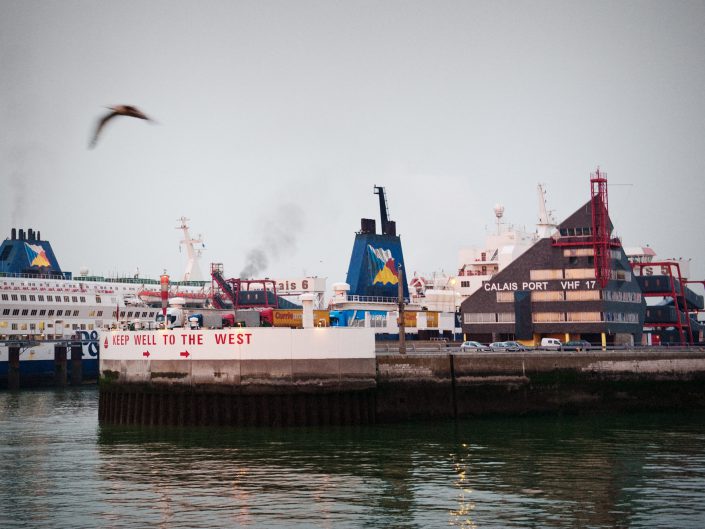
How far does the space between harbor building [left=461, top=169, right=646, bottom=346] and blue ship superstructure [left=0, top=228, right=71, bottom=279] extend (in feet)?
217

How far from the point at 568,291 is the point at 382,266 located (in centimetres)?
2508

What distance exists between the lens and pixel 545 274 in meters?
100

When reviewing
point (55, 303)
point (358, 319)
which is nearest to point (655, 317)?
point (358, 319)

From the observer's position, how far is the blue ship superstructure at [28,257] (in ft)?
455

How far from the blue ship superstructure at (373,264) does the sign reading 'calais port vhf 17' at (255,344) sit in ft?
179

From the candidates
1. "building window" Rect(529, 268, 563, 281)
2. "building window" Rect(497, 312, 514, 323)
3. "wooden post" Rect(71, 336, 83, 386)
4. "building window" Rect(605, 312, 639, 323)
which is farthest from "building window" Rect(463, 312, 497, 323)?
"wooden post" Rect(71, 336, 83, 386)

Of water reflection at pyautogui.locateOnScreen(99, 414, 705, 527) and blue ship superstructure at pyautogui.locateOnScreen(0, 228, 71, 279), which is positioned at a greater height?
blue ship superstructure at pyautogui.locateOnScreen(0, 228, 71, 279)

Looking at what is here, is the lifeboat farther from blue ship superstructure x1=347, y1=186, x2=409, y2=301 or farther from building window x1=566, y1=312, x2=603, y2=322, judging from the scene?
building window x1=566, y1=312, x2=603, y2=322

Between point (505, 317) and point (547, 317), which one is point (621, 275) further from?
point (505, 317)

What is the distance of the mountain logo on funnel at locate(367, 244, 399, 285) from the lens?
115 metres

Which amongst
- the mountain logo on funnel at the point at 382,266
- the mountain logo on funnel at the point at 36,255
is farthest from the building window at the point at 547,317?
the mountain logo on funnel at the point at 36,255

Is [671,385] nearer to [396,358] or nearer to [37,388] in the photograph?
[396,358]

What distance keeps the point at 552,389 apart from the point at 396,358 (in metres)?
11.7

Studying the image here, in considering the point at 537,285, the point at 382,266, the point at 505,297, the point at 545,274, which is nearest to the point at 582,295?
the point at 545,274
